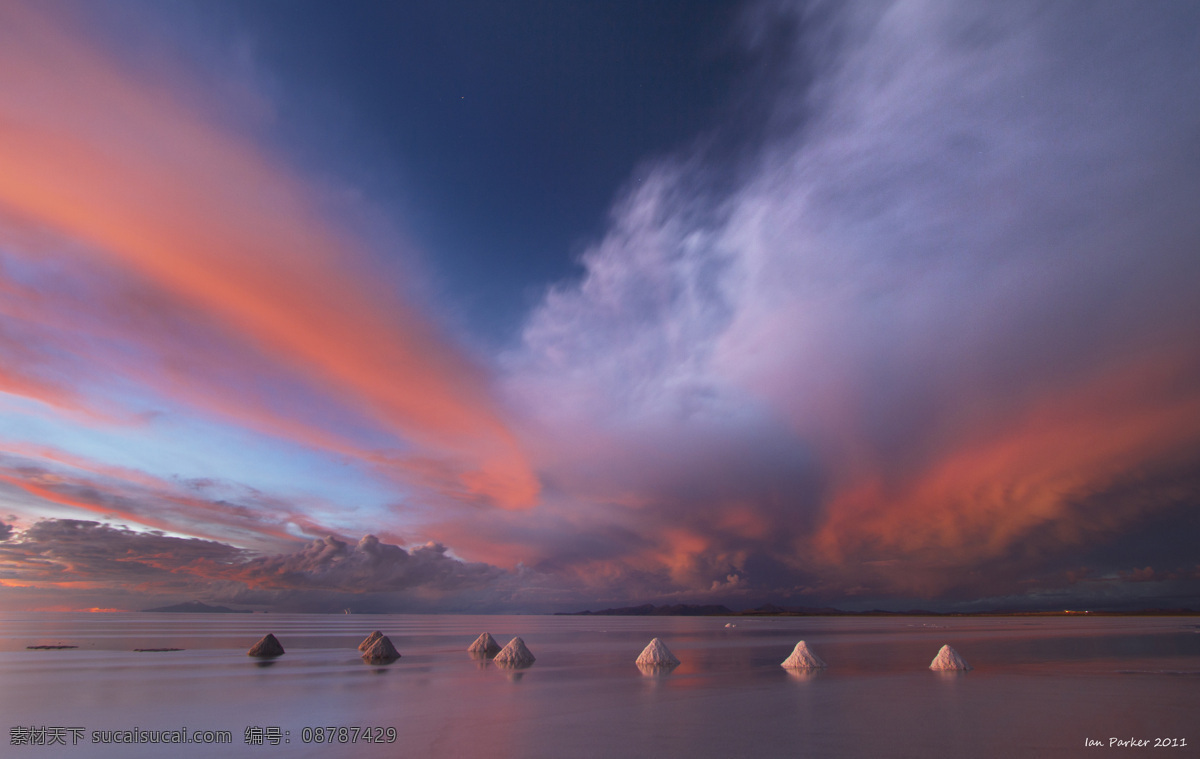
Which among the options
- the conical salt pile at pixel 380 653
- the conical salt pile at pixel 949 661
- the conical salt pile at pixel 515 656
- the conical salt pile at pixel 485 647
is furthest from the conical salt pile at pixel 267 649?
the conical salt pile at pixel 949 661

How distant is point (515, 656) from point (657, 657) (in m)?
11.5

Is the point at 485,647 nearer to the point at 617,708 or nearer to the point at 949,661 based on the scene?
the point at 617,708

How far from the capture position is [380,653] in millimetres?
50531

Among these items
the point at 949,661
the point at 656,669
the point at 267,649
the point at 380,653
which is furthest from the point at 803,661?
the point at 267,649

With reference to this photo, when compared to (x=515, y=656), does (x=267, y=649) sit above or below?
below

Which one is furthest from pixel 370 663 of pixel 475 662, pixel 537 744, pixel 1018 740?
pixel 1018 740

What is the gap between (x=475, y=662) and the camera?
49156 millimetres

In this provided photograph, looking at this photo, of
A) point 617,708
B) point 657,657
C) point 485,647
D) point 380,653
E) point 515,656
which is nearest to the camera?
point 617,708

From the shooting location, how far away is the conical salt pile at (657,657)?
46.8 m

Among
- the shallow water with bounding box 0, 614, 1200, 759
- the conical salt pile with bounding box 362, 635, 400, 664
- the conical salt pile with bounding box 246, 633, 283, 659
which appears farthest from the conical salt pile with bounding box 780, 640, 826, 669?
the conical salt pile with bounding box 246, 633, 283, 659

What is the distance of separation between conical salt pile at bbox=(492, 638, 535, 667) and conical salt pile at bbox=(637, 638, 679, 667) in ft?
30.6

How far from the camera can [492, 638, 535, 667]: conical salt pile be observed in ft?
155

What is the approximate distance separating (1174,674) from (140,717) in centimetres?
6027

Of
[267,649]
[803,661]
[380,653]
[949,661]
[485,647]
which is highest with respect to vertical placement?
[949,661]
